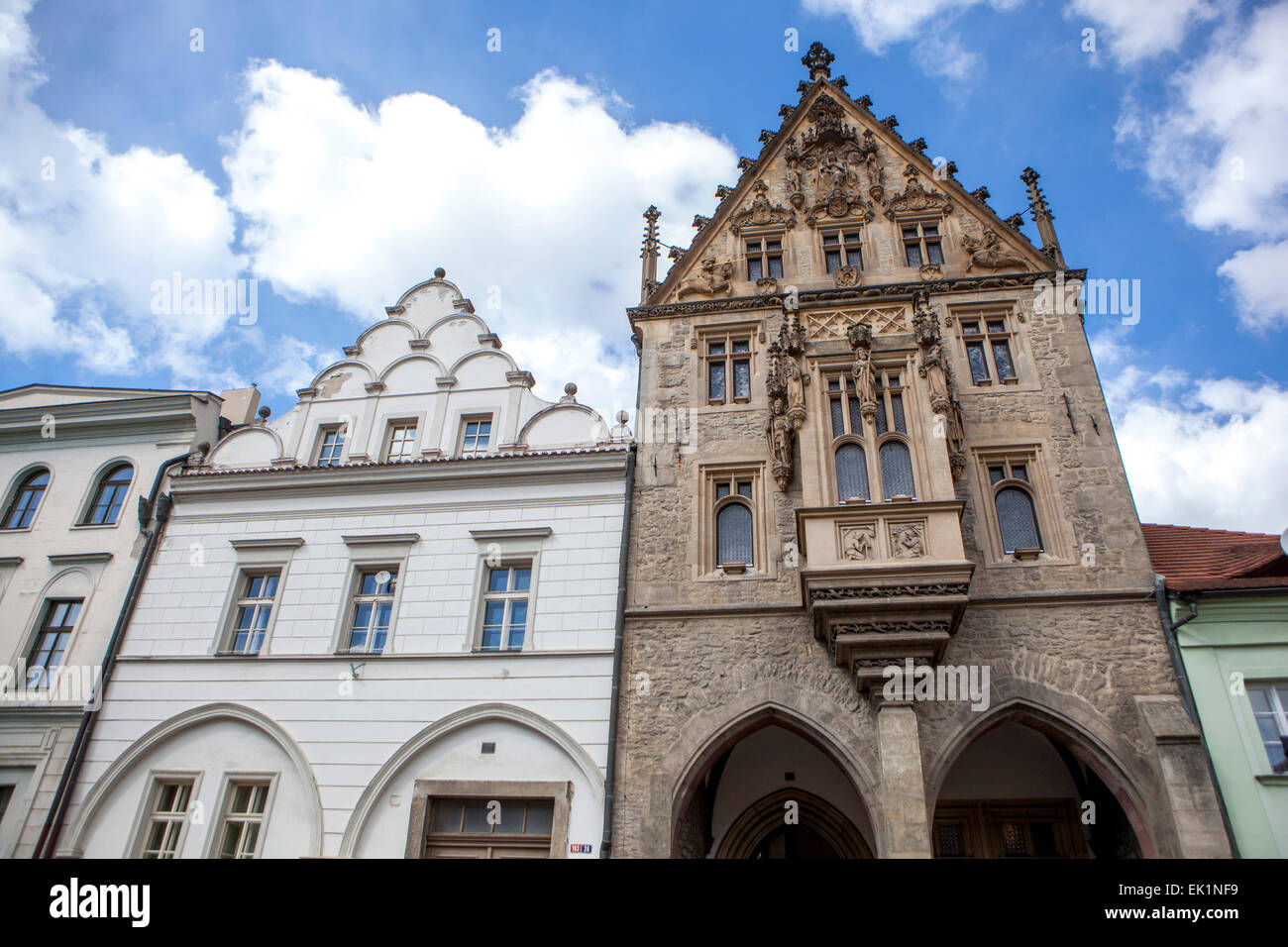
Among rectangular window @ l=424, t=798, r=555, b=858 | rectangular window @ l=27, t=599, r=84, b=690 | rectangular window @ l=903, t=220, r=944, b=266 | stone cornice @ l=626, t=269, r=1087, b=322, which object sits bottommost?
rectangular window @ l=424, t=798, r=555, b=858

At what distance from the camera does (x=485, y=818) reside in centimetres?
1195

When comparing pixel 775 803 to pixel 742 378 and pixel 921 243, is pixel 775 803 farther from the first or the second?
pixel 921 243

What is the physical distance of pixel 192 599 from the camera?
14.5 meters

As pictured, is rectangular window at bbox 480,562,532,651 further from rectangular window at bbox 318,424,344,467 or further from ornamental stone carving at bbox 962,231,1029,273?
ornamental stone carving at bbox 962,231,1029,273

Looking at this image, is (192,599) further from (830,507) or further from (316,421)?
(830,507)

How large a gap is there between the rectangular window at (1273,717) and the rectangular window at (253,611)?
1476 cm

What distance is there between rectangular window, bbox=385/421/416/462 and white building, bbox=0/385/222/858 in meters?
4.09

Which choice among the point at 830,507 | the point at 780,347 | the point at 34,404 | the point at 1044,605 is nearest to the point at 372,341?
the point at 34,404

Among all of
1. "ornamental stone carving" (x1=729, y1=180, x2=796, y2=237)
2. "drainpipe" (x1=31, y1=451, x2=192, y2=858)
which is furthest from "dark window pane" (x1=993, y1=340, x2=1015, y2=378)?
"drainpipe" (x1=31, y1=451, x2=192, y2=858)

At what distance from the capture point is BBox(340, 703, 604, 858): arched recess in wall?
38.5 feet

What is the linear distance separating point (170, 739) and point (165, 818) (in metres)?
1.21

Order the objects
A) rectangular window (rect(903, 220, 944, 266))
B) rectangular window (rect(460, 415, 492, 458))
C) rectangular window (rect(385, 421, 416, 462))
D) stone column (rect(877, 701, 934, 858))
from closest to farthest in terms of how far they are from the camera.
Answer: stone column (rect(877, 701, 934, 858)), rectangular window (rect(460, 415, 492, 458)), rectangular window (rect(385, 421, 416, 462)), rectangular window (rect(903, 220, 944, 266))

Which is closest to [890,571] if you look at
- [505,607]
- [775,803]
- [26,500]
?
[775,803]
